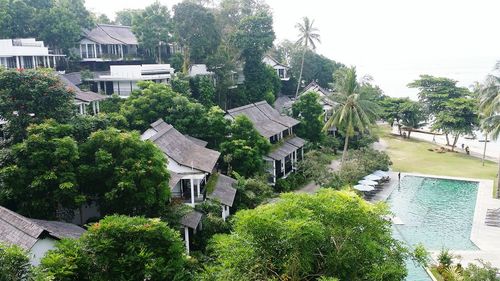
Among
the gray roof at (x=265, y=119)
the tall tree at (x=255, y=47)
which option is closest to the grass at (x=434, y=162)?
the gray roof at (x=265, y=119)

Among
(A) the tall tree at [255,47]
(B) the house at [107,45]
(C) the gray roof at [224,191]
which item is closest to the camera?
(C) the gray roof at [224,191]

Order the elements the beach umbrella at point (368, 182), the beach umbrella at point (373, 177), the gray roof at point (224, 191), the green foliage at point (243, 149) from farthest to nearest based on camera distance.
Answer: the beach umbrella at point (373, 177) < the beach umbrella at point (368, 182) < the green foliage at point (243, 149) < the gray roof at point (224, 191)

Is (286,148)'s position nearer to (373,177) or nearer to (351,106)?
(351,106)

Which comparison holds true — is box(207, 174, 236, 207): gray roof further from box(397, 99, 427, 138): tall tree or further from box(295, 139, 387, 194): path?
box(397, 99, 427, 138): tall tree

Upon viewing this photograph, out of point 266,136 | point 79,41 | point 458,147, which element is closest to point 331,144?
point 266,136

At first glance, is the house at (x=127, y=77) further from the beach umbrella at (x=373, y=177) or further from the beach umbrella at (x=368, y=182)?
the beach umbrella at (x=373, y=177)

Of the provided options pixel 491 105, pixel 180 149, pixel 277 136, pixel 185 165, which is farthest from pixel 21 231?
pixel 491 105

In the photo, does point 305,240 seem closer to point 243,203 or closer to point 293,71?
point 243,203
